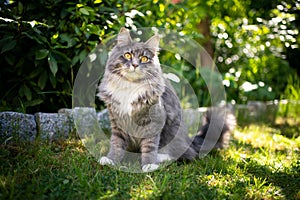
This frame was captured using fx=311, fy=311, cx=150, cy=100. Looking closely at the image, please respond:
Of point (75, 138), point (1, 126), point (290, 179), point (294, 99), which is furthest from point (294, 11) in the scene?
point (1, 126)

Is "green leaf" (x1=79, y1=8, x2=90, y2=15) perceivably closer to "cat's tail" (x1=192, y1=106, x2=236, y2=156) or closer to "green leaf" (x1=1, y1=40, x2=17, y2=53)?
"green leaf" (x1=1, y1=40, x2=17, y2=53)

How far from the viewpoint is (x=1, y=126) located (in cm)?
274

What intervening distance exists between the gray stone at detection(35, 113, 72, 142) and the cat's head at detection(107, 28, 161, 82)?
2.84 ft

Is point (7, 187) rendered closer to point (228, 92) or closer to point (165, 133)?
point (165, 133)

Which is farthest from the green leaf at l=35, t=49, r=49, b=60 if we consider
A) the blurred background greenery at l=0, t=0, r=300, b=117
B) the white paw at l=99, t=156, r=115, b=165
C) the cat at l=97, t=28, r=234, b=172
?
the white paw at l=99, t=156, r=115, b=165

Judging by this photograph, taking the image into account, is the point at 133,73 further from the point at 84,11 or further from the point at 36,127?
the point at 36,127

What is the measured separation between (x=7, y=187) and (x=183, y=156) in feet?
4.81

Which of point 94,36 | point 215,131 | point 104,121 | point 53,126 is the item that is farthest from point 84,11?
point 215,131

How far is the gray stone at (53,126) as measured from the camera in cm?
298

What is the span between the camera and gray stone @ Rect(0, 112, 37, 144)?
8.89ft

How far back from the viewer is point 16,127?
2762mm

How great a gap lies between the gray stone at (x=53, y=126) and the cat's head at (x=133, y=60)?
865 mm

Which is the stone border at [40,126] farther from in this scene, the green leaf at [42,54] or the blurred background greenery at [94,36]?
the green leaf at [42,54]

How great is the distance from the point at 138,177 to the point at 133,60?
0.91 m
